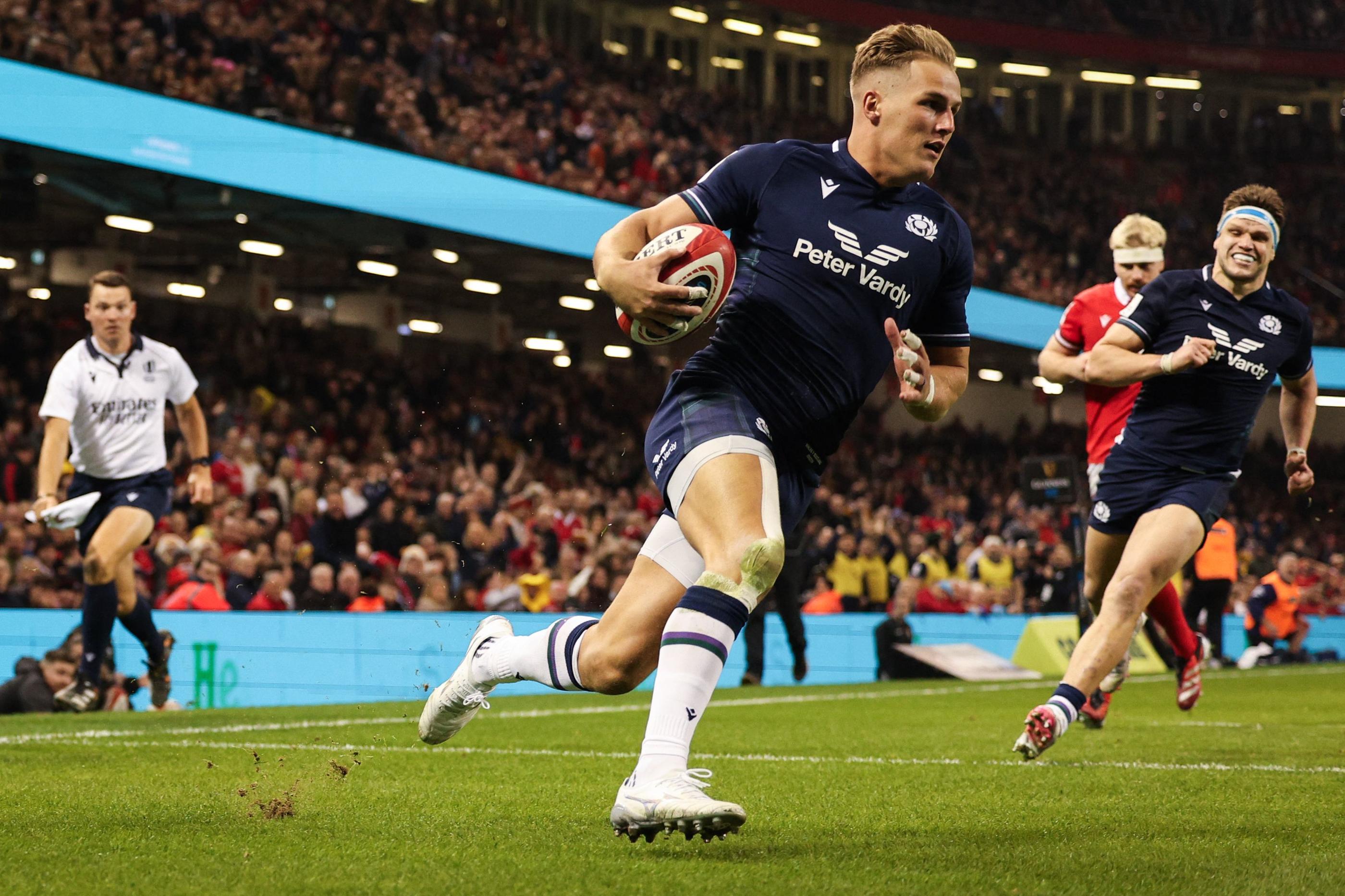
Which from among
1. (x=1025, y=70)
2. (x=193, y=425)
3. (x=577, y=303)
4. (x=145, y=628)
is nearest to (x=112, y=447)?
(x=193, y=425)

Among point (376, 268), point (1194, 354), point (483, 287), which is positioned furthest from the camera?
point (483, 287)

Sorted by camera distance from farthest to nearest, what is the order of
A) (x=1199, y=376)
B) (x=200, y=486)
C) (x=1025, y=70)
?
(x=1025, y=70)
(x=200, y=486)
(x=1199, y=376)

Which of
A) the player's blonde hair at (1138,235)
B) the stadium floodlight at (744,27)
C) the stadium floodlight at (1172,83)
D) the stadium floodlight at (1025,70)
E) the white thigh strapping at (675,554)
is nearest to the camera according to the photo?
the white thigh strapping at (675,554)

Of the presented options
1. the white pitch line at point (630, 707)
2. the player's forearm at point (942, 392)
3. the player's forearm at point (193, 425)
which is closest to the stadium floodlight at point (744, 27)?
the white pitch line at point (630, 707)

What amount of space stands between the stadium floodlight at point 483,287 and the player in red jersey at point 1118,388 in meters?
18.0

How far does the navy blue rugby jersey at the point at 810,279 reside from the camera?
4098 millimetres

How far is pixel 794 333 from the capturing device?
4.11m

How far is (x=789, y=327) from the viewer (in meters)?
4.11

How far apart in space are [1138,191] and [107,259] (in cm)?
2396

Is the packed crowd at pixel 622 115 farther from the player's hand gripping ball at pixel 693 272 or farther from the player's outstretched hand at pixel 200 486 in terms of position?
the player's hand gripping ball at pixel 693 272

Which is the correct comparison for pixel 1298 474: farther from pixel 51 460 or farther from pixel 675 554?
pixel 51 460

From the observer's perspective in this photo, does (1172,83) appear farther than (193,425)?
Yes

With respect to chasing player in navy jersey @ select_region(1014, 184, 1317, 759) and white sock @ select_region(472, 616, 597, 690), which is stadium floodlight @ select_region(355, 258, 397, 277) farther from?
white sock @ select_region(472, 616, 597, 690)

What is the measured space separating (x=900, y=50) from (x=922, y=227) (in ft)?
1.60
